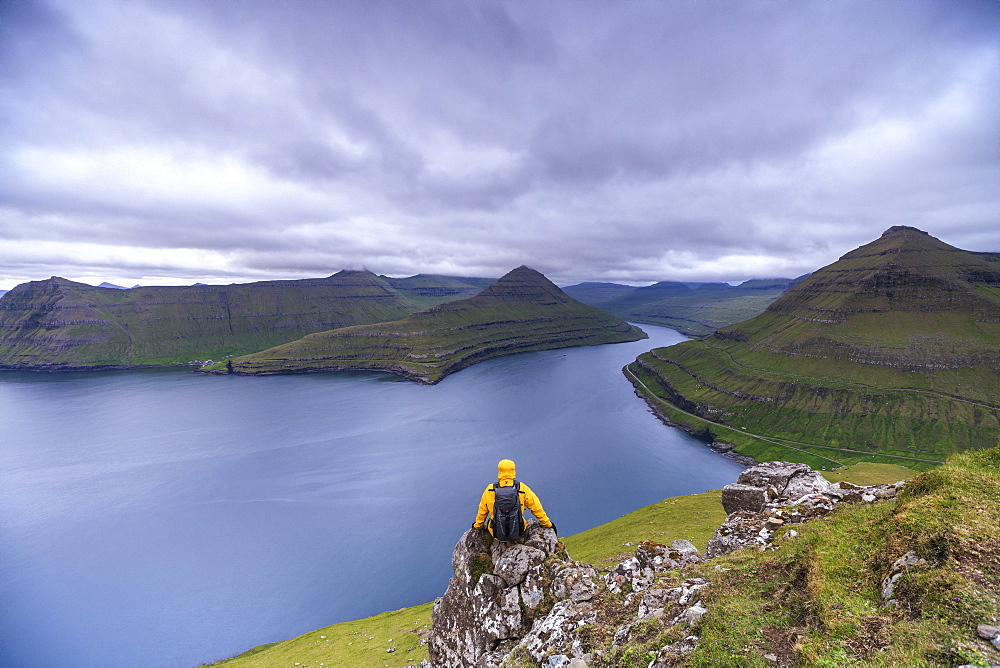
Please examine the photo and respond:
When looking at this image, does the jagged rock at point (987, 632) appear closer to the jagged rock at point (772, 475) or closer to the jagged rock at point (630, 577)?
the jagged rock at point (630, 577)

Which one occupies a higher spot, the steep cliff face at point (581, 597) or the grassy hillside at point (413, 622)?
the steep cliff face at point (581, 597)

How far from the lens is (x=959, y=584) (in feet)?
23.5

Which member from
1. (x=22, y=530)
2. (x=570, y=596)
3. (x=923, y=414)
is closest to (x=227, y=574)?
(x=22, y=530)

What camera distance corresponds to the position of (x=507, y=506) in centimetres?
1490

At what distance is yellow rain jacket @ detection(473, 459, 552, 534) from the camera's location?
48.2 feet

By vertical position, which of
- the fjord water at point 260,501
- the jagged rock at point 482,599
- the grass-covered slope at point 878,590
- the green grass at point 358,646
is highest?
the grass-covered slope at point 878,590

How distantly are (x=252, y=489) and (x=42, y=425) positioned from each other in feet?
406

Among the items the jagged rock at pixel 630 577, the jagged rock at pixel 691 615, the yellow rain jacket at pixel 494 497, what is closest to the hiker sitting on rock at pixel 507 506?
the yellow rain jacket at pixel 494 497

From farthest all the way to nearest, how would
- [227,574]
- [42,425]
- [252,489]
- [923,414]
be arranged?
[42,425]
[923,414]
[252,489]
[227,574]

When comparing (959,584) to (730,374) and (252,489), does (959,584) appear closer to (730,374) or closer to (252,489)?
(252,489)

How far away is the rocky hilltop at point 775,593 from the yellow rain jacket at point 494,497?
97 cm

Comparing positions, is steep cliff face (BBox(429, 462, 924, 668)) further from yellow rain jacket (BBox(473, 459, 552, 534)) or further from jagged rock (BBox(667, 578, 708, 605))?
yellow rain jacket (BBox(473, 459, 552, 534))

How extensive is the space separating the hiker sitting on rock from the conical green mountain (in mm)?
123192

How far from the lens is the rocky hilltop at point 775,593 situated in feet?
23.3
